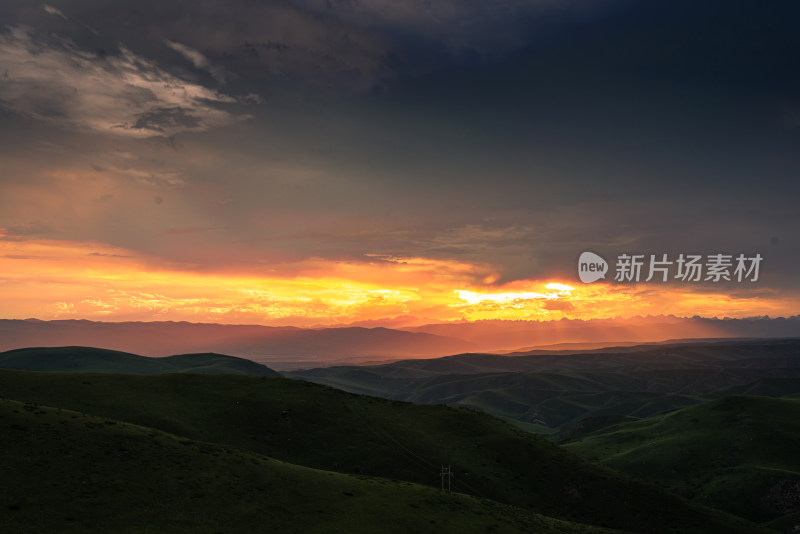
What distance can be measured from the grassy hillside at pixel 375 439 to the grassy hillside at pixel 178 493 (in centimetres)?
1475

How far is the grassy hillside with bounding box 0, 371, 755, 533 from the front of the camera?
72875 mm

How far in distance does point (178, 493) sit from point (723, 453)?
393 feet

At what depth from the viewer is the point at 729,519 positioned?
239 feet

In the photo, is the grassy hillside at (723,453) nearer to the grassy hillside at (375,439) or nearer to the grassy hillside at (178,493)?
the grassy hillside at (375,439)

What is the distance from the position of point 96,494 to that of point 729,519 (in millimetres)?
81880

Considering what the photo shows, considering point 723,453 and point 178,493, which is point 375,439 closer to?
point 178,493

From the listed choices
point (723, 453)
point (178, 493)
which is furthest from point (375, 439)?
point (723, 453)

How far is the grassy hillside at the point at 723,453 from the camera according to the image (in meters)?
92.7

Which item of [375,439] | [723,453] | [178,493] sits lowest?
[723,453]

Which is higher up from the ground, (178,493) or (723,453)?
(178,493)

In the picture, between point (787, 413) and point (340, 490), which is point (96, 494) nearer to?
point (340, 490)

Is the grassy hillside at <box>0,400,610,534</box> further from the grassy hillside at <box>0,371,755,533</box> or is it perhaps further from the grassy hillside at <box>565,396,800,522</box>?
the grassy hillside at <box>565,396,800,522</box>

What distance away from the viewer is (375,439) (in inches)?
3290

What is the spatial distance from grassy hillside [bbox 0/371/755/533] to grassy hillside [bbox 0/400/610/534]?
48.4 feet
